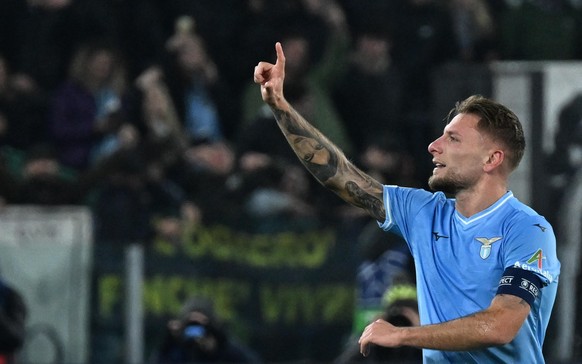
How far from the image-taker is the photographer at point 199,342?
9.12 metres

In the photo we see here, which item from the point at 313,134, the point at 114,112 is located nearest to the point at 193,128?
the point at 114,112

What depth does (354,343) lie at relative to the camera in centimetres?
916

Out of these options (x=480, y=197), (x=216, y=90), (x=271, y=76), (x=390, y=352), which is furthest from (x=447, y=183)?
(x=216, y=90)

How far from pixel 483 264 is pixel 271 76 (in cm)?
102

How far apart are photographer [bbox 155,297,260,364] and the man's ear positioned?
429 cm

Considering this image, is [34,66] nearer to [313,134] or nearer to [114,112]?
[114,112]

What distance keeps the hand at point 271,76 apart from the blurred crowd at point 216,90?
449 centimetres

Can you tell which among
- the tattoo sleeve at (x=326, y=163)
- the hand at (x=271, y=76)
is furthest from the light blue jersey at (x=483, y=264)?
the hand at (x=271, y=76)

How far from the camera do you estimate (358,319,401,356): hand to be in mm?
4504

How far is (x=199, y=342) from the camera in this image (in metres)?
9.14

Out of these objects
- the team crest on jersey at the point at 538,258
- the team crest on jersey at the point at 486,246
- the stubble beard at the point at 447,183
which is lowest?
the team crest on jersey at the point at 538,258

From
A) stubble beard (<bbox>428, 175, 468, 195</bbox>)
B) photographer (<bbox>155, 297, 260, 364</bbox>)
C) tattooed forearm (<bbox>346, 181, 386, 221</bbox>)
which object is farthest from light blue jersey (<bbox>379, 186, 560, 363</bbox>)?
photographer (<bbox>155, 297, 260, 364</bbox>)

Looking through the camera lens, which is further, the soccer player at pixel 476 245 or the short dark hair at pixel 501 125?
the short dark hair at pixel 501 125

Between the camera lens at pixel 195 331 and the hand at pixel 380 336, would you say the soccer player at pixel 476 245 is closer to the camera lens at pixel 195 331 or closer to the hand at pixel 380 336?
the hand at pixel 380 336
